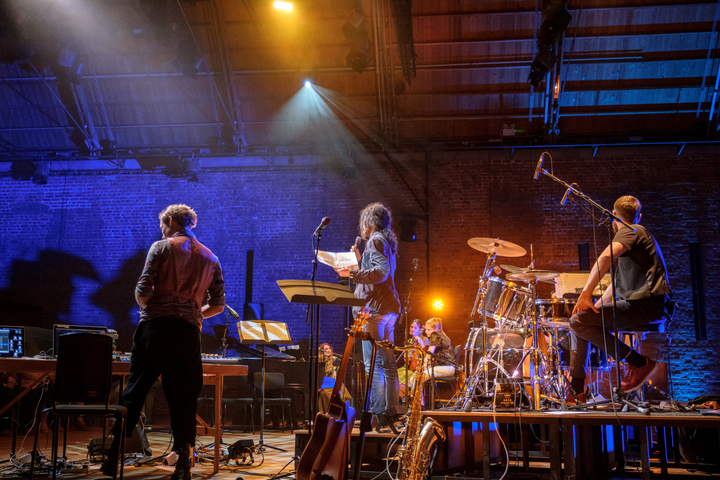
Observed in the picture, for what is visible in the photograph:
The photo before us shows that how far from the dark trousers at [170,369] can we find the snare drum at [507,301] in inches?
119

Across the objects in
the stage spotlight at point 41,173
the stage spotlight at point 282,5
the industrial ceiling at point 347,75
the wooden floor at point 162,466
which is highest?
the stage spotlight at point 282,5

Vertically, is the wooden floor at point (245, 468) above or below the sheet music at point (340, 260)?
below

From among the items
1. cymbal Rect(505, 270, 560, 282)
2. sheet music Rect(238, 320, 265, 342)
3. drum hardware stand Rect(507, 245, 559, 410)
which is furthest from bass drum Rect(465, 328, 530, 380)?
sheet music Rect(238, 320, 265, 342)

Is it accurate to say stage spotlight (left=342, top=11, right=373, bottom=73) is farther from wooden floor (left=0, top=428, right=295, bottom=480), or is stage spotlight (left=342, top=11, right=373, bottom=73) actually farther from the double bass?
the double bass

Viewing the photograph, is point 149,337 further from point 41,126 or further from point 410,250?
point 41,126

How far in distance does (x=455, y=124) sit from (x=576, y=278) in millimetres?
3841

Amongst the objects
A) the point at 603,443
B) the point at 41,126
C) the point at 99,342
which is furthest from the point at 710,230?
the point at 41,126

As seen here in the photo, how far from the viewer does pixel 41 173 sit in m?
11.1

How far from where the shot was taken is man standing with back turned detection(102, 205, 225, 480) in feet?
12.5

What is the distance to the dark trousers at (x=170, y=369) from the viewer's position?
12.5ft

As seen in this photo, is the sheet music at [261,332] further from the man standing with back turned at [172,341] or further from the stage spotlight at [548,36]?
the stage spotlight at [548,36]

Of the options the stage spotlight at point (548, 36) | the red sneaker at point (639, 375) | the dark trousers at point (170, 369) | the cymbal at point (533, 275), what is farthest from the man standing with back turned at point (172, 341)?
the stage spotlight at point (548, 36)

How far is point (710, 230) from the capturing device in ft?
32.4

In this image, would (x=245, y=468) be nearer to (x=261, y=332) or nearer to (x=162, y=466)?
(x=162, y=466)
